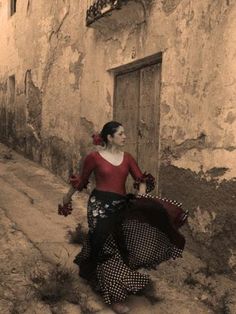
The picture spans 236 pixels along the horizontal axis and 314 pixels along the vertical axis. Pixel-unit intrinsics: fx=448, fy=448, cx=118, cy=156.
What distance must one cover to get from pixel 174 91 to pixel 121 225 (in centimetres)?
208

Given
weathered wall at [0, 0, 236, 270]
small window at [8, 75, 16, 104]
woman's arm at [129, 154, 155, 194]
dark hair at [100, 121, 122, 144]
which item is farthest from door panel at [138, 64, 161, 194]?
small window at [8, 75, 16, 104]

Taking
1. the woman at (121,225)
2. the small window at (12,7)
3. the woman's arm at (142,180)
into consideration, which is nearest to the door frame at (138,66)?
the woman's arm at (142,180)

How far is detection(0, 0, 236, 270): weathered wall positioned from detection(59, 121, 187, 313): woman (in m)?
0.96

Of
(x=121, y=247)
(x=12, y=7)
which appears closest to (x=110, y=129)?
(x=121, y=247)

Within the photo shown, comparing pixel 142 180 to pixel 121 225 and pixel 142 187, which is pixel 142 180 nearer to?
pixel 142 187

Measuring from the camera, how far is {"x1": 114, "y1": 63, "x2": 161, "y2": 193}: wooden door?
18.6ft

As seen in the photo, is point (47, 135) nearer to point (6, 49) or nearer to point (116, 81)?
point (116, 81)

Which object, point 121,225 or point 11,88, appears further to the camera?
point 11,88

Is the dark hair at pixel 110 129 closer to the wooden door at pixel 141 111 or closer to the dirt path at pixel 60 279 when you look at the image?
the dirt path at pixel 60 279

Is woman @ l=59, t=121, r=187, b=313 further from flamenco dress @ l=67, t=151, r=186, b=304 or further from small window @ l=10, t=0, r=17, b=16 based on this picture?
small window @ l=10, t=0, r=17, b=16

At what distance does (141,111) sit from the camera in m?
6.04

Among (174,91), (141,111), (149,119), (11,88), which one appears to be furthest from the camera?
(11,88)

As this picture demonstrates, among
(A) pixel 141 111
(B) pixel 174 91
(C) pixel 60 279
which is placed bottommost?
(C) pixel 60 279

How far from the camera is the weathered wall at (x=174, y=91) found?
169 inches
